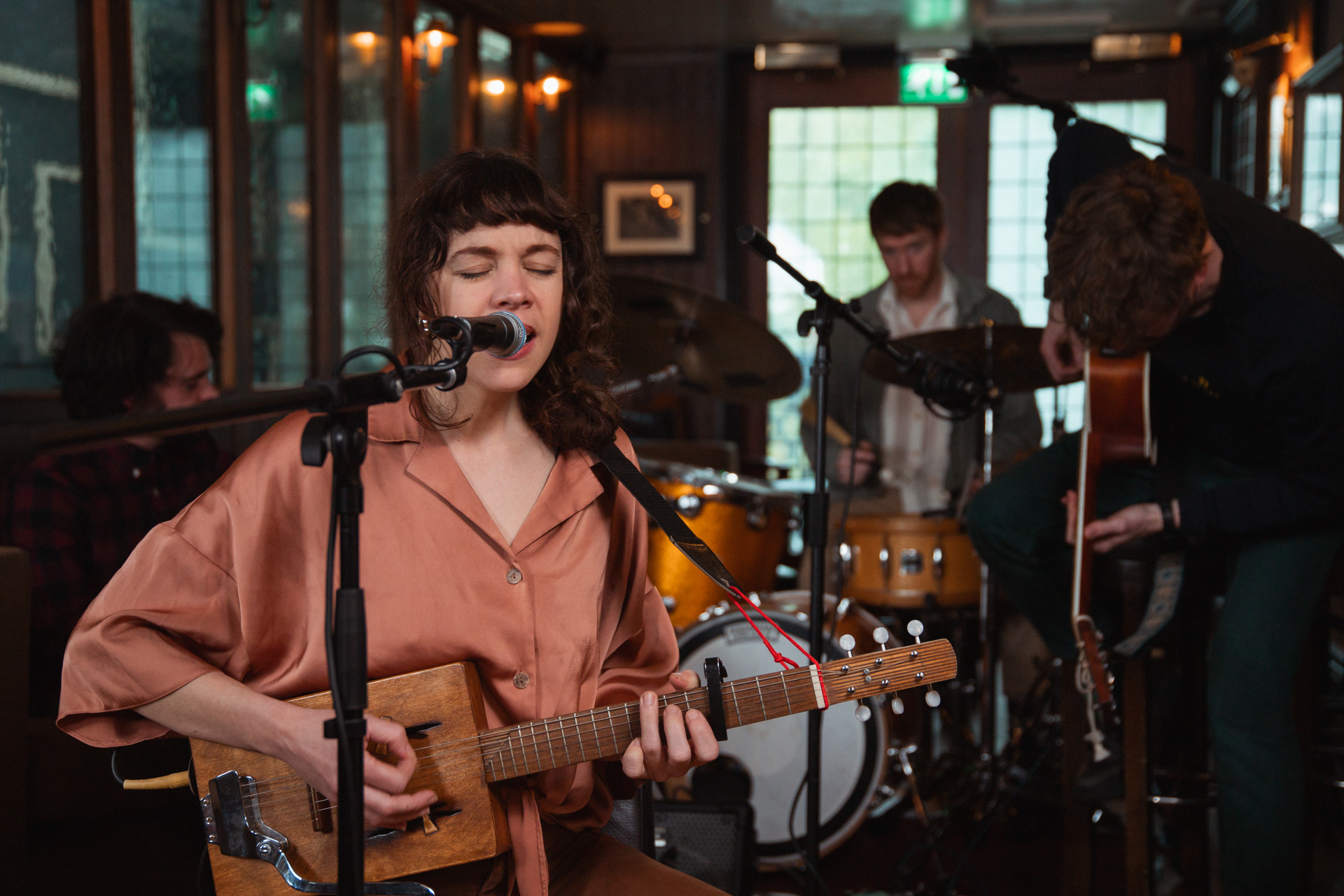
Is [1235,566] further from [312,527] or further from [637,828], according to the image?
[312,527]

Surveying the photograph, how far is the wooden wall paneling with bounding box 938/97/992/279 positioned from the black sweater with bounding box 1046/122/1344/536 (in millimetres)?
4795

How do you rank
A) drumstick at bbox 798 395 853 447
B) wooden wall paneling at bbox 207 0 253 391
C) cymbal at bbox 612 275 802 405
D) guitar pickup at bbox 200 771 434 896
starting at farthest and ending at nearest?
wooden wall paneling at bbox 207 0 253 391
drumstick at bbox 798 395 853 447
cymbal at bbox 612 275 802 405
guitar pickup at bbox 200 771 434 896

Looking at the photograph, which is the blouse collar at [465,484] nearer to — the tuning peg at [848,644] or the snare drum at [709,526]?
the tuning peg at [848,644]

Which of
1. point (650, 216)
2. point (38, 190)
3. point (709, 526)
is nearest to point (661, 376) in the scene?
point (709, 526)

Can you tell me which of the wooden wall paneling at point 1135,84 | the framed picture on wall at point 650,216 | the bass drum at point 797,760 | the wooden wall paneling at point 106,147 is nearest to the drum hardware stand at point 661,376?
the bass drum at point 797,760

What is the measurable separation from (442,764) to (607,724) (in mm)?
210

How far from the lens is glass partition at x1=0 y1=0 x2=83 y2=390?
3352mm

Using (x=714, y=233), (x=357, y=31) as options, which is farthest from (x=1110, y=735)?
(x=714, y=233)

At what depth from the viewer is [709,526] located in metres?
3.29

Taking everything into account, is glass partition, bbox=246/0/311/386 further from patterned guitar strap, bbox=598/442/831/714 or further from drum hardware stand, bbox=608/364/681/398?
patterned guitar strap, bbox=598/442/831/714

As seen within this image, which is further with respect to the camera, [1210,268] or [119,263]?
[119,263]

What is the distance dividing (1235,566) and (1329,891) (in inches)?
36.1

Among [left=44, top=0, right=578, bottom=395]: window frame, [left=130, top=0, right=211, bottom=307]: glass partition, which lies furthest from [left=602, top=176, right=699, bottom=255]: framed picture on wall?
[left=130, top=0, right=211, bottom=307]: glass partition

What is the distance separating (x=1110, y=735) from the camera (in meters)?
2.63
